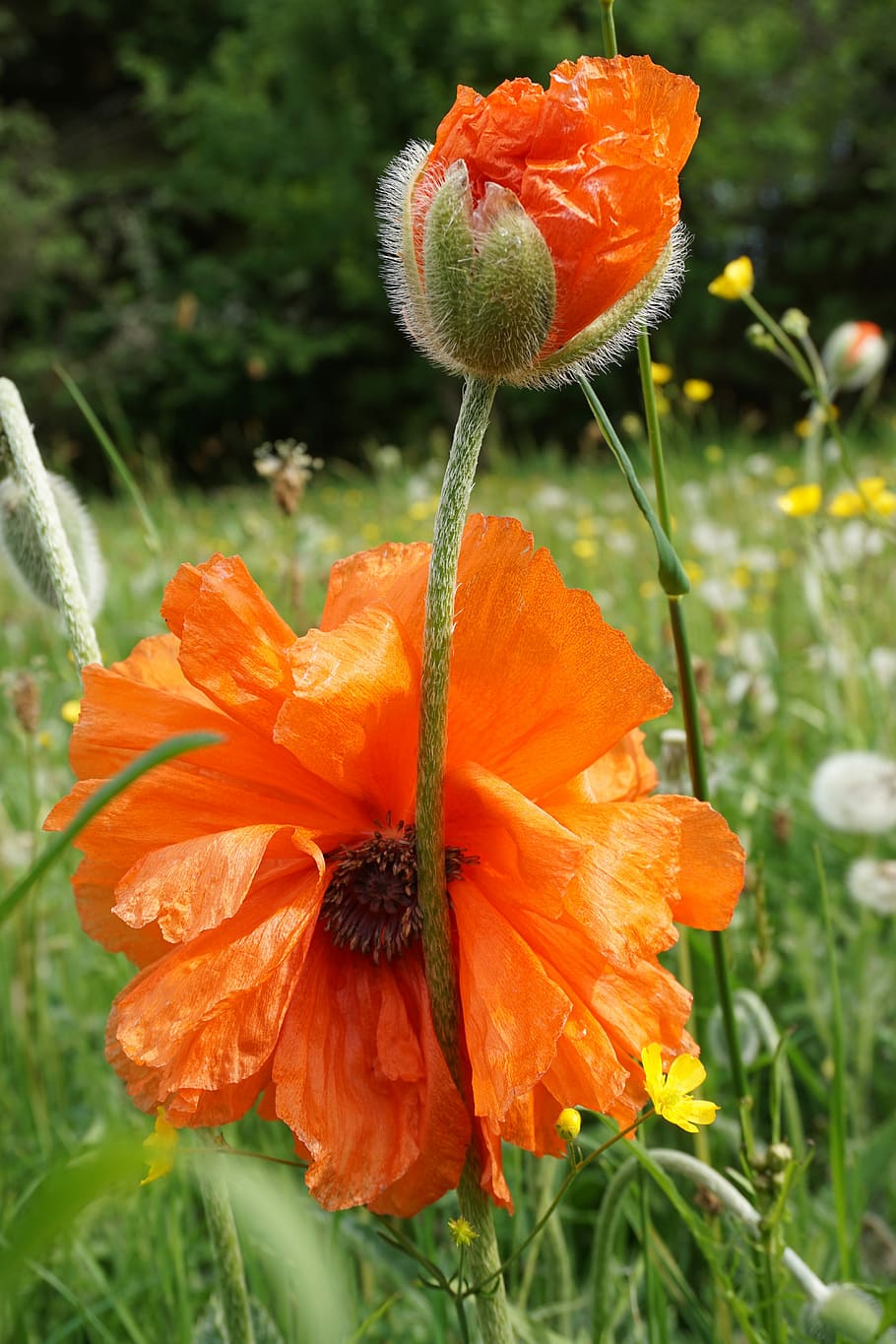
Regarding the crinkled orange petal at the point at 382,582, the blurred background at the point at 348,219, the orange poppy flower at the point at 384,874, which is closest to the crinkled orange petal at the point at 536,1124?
the orange poppy flower at the point at 384,874

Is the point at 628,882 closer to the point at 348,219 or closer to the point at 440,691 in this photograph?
the point at 440,691

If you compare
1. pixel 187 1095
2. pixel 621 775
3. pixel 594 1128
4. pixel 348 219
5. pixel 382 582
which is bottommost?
pixel 594 1128

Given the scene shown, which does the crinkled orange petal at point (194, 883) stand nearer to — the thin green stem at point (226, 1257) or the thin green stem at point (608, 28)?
the thin green stem at point (226, 1257)

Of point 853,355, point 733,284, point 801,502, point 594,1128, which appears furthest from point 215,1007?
point 853,355

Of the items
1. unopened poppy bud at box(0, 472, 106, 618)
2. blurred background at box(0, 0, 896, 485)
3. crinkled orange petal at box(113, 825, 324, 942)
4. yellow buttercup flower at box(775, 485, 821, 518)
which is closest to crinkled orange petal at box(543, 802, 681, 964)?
crinkled orange petal at box(113, 825, 324, 942)

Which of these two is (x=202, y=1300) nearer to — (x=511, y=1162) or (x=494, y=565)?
(x=511, y=1162)

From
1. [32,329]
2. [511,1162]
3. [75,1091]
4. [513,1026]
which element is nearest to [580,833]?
[513,1026]
